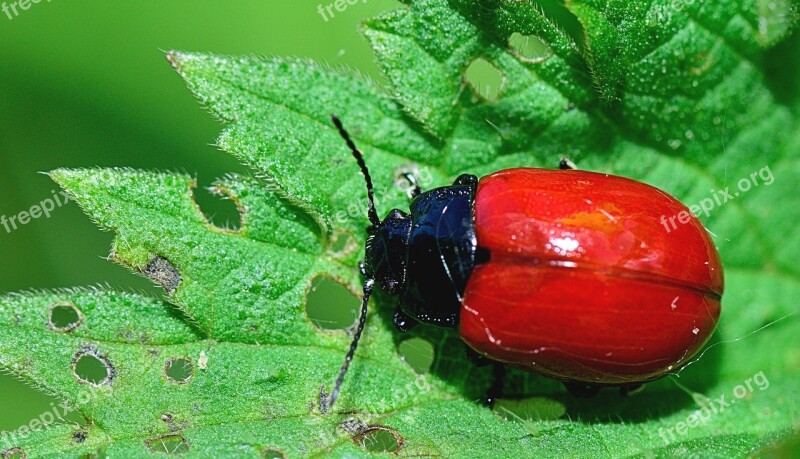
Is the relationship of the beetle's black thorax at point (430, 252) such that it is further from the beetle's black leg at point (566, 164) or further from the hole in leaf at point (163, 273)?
the hole in leaf at point (163, 273)

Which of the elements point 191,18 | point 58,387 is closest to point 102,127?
point 191,18

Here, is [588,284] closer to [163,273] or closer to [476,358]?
[476,358]

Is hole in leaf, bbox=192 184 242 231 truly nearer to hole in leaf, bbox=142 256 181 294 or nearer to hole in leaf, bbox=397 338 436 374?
hole in leaf, bbox=142 256 181 294

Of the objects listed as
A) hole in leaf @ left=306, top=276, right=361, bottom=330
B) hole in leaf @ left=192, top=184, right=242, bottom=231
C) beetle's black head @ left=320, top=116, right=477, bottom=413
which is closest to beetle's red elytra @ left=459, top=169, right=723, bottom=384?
beetle's black head @ left=320, top=116, right=477, bottom=413

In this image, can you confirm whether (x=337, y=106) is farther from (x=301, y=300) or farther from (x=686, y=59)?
(x=686, y=59)

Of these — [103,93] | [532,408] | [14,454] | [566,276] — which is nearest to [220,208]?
[103,93]
